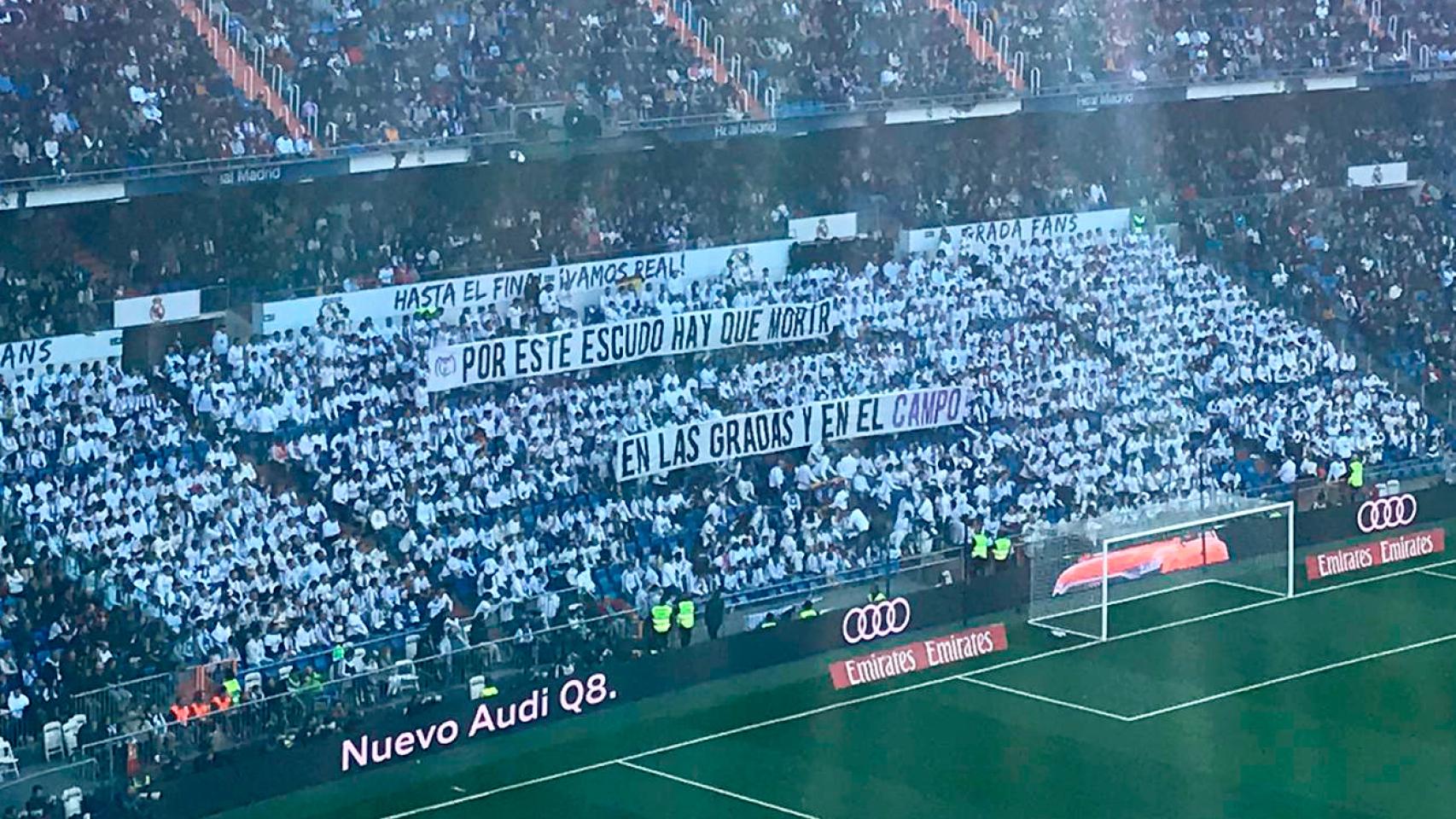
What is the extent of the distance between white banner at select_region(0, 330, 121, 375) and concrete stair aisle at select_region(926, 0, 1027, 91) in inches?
674

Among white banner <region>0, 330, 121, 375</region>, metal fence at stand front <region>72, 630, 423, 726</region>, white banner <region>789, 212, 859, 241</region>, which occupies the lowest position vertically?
metal fence at stand front <region>72, 630, 423, 726</region>

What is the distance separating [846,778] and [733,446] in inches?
350

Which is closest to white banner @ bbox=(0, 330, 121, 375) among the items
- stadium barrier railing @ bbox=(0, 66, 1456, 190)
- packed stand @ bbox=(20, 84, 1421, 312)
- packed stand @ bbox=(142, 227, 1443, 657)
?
packed stand @ bbox=(142, 227, 1443, 657)

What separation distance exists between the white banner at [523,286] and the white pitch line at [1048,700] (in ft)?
31.0

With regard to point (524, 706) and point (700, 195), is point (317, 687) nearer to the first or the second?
point (524, 706)

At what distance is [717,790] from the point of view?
1043 inches

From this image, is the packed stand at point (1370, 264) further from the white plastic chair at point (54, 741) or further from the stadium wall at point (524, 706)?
the white plastic chair at point (54, 741)

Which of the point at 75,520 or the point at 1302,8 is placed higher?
the point at 1302,8

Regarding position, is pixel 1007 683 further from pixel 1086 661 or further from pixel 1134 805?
pixel 1134 805

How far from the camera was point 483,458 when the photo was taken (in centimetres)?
3275

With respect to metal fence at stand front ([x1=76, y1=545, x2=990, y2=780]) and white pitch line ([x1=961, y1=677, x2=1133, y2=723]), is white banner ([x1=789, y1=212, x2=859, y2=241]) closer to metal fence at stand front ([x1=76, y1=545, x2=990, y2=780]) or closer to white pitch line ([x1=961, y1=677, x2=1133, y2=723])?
metal fence at stand front ([x1=76, y1=545, x2=990, y2=780])

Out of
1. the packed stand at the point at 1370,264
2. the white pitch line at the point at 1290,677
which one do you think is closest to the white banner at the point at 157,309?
the white pitch line at the point at 1290,677

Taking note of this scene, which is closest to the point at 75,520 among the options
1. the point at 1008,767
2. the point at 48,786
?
the point at 48,786

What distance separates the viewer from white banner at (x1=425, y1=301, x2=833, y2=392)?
33.8 m
